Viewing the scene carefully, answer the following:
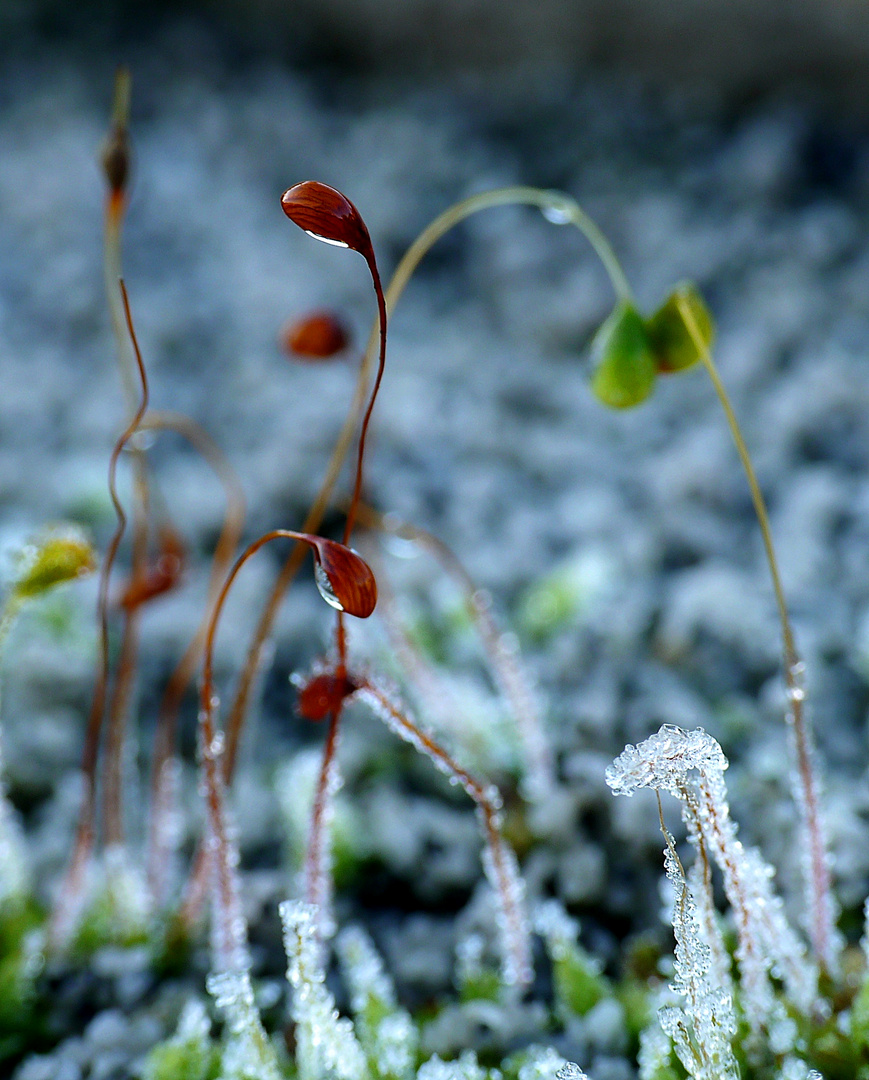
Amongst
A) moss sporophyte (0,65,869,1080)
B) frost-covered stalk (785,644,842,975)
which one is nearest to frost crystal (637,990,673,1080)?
moss sporophyte (0,65,869,1080)

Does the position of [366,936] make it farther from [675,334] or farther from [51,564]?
[675,334]

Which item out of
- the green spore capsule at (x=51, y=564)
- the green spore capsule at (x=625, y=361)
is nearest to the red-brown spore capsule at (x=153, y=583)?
the green spore capsule at (x=51, y=564)

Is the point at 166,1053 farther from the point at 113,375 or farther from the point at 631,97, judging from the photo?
the point at 631,97

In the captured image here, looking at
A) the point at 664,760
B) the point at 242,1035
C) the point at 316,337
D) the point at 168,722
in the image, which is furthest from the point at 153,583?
the point at 664,760

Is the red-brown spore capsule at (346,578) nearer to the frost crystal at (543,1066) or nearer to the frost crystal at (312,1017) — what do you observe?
the frost crystal at (312,1017)

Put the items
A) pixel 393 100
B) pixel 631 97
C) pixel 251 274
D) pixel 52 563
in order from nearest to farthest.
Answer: pixel 52 563, pixel 251 274, pixel 631 97, pixel 393 100

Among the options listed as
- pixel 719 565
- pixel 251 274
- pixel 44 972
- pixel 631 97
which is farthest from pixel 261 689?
pixel 631 97
